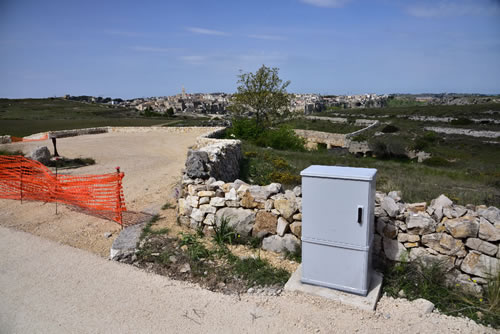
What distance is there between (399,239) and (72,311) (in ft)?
15.4

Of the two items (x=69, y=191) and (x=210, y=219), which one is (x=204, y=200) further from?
(x=69, y=191)

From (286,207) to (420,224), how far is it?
2.03 meters

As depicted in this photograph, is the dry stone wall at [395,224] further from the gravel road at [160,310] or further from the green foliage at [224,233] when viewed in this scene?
the gravel road at [160,310]

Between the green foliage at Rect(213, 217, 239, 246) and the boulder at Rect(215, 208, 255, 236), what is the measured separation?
61 mm

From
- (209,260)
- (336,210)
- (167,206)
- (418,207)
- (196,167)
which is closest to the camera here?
(336,210)

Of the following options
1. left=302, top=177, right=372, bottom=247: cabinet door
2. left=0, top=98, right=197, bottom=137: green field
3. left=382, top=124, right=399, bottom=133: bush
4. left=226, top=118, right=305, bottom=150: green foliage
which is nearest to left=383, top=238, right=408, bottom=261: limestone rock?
left=302, top=177, right=372, bottom=247: cabinet door

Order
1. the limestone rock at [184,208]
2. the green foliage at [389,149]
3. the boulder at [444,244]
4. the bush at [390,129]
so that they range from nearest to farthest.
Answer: the boulder at [444,244] → the limestone rock at [184,208] → the green foliage at [389,149] → the bush at [390,129]

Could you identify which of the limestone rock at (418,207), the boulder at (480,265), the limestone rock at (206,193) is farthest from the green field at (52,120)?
the boulder at (480,265)

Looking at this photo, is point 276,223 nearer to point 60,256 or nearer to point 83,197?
point 60,256

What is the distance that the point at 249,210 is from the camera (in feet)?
19.8

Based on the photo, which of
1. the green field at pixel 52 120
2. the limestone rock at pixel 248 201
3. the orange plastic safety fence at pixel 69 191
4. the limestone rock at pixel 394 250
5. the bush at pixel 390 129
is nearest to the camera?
the limestone rock at pixel 394 250

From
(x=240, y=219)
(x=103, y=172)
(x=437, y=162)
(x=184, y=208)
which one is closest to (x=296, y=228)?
(x=240, y=219)

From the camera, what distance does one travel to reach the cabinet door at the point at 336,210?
13.9 ft

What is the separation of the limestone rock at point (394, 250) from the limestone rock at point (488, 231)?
1.00m
